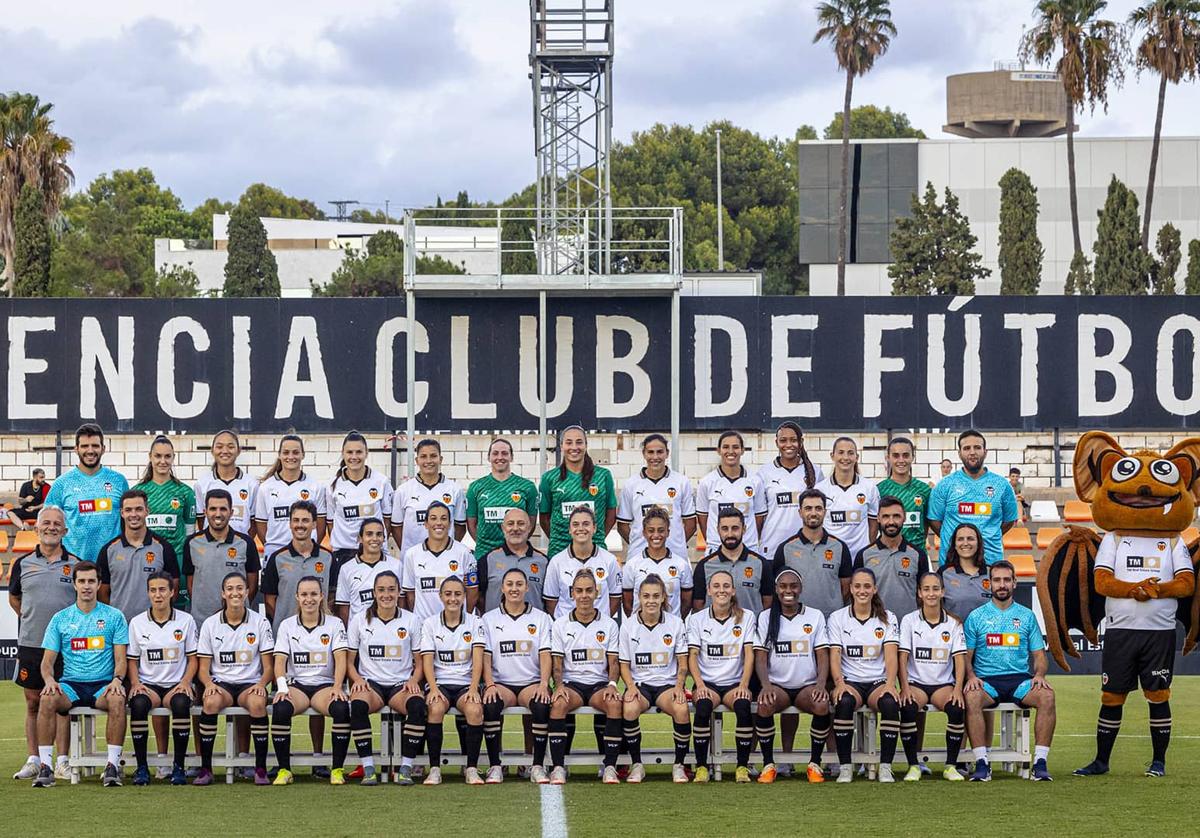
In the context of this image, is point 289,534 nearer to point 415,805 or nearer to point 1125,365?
point 415,805

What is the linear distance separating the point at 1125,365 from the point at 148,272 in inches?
1896

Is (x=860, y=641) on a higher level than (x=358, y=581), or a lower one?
lower

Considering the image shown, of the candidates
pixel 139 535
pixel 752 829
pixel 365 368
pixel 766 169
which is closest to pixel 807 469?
pixel 752 829

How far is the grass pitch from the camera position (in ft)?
31.3

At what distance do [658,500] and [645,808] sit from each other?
312 centimetres

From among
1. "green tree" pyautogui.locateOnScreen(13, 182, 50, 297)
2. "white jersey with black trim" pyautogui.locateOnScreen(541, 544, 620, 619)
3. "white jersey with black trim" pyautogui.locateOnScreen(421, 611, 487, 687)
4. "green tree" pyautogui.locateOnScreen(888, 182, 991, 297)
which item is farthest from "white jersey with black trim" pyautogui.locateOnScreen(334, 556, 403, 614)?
"green tree" pyautogui.locateOnScreen(888, 182, 991, 297)

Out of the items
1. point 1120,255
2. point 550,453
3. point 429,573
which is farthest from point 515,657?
point 1120,255

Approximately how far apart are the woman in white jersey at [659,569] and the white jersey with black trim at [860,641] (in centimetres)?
112

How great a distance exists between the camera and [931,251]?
48.3 metres

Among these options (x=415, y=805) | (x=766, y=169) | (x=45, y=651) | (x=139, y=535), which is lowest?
(x=415, y=805)

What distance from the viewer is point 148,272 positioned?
2608 inches

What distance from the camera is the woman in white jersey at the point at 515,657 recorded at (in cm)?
1149

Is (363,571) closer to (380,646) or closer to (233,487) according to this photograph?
(380,646)

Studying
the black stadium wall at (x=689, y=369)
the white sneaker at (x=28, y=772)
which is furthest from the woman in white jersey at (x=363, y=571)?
the black stadium wall at (x=689, y=369)
